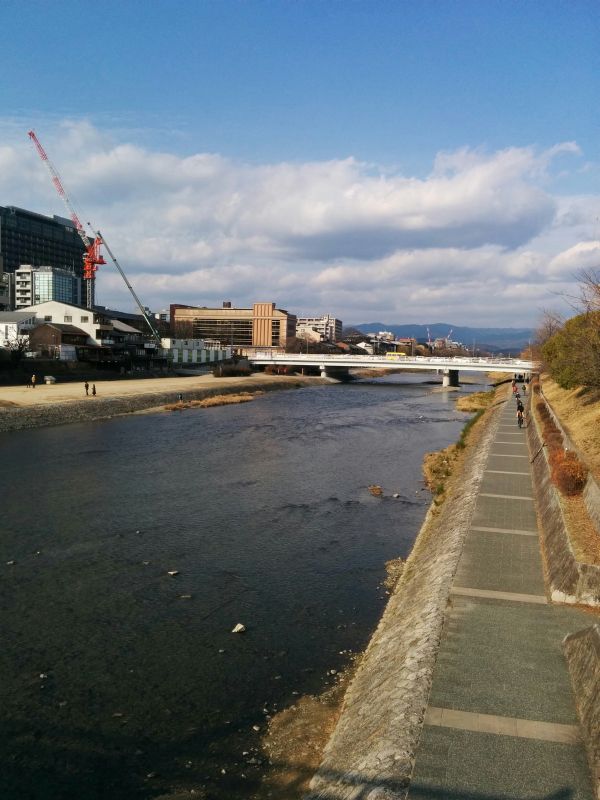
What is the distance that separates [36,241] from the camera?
16888 cm

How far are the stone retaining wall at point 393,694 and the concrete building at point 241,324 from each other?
15222 cm

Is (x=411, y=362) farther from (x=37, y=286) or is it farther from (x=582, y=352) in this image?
(x=37, y=286)

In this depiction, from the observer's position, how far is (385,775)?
21.1 ft

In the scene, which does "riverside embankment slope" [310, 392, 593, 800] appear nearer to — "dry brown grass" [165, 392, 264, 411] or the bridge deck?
"dry brown grass" [165, 392, 264, 411]

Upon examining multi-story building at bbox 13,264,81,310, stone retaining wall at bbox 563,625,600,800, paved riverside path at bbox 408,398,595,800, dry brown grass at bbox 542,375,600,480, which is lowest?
paved riverside path at bbox 408,398,595,800

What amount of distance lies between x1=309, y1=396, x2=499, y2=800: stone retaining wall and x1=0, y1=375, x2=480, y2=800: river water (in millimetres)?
902

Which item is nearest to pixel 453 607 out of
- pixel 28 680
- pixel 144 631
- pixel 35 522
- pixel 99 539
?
pixel 144 631

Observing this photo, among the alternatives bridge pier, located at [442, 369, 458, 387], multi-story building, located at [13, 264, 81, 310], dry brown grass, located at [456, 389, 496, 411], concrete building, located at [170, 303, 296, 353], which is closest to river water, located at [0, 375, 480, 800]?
dry brown grass, located at [456, 389, 496, 411]

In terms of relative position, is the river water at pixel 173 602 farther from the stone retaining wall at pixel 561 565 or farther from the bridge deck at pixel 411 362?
the bridge deck at pixel 411 362

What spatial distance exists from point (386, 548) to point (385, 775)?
1077 centimetres

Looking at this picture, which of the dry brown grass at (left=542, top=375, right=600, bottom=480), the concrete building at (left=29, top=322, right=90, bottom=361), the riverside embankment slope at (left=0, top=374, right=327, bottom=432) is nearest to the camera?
the dry brown grass at (left=542, top=375, right=600, bottom=480)

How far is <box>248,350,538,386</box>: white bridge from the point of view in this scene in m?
75.4

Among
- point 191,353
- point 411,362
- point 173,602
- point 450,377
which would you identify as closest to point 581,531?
point 173,602

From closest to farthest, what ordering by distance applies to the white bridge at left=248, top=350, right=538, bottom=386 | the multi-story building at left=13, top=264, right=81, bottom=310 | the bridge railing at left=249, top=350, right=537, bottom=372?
1. the white bridge at left=248, top=350, right=538, bottom=386
2. the bridge railing at left=249, top=350, right=537, bottom=372
3. the multi-story building at left=13, top=264, right=81, bottom=310
